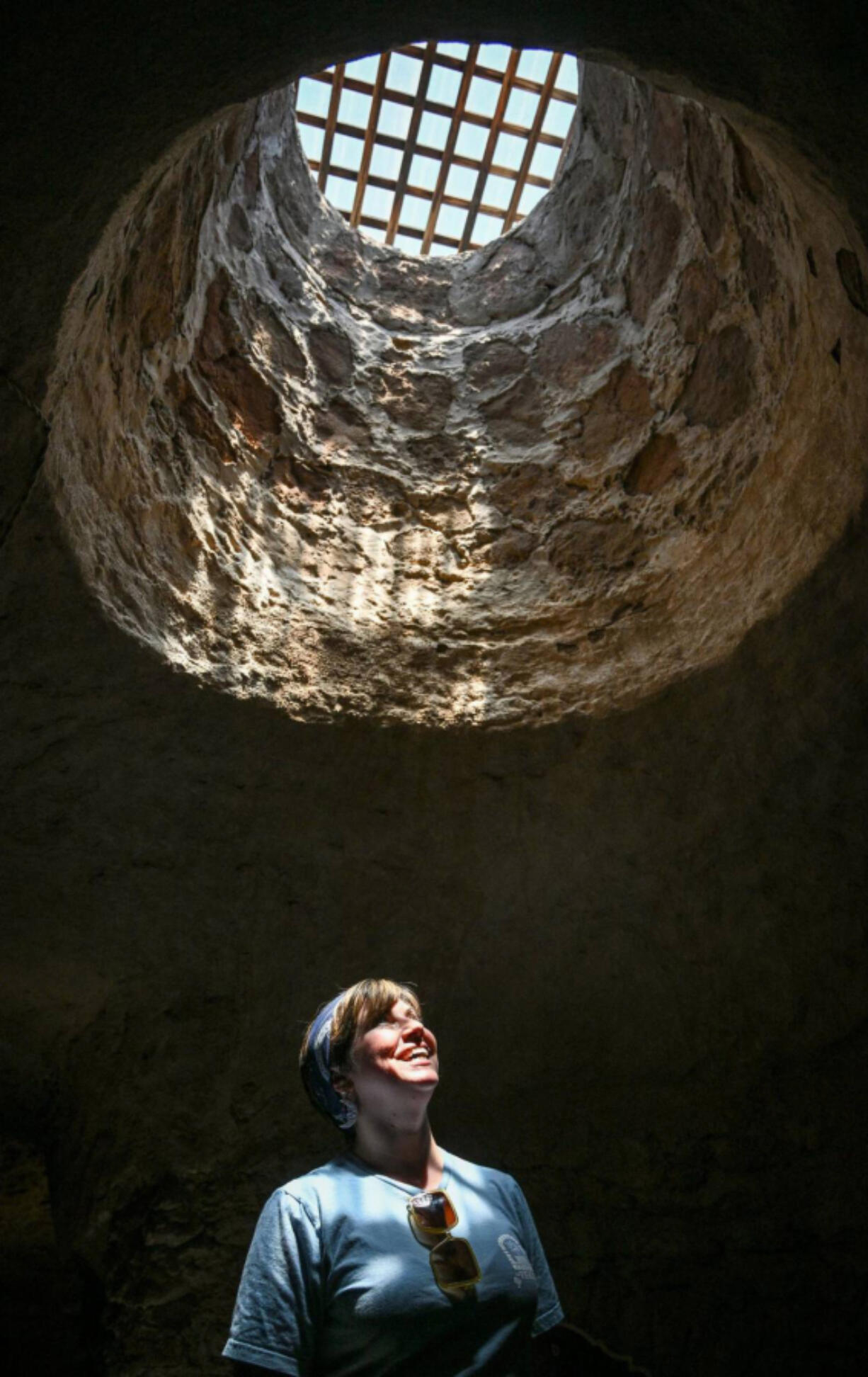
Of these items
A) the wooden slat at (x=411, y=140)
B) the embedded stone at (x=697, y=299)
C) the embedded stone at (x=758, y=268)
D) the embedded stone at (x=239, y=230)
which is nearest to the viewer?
the embedded stone at (x=758, y=268)

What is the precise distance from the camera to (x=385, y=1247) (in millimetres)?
1536

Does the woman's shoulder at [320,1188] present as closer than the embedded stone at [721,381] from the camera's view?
Yes

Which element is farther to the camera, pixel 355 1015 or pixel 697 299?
pixel 697 299

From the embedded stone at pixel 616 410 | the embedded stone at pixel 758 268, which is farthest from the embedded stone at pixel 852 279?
the embedded stone at pixel 616 410

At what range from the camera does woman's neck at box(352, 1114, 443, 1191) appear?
1696mm

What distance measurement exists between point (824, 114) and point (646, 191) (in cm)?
155

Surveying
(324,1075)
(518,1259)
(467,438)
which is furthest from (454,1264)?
(467,438)

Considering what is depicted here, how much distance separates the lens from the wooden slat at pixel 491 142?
3752mm

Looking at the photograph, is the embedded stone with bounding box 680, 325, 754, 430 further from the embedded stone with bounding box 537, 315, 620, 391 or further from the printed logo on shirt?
the printed logo on shirt

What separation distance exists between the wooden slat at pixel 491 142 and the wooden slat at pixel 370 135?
451mm

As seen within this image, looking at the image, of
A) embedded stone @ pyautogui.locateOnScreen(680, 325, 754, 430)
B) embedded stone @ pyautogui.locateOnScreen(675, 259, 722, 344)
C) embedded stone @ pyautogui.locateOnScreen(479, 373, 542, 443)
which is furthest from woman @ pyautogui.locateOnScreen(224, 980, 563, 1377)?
embedded stone @ pyautogui.locateOnScreen(675, 259, 722, 344)

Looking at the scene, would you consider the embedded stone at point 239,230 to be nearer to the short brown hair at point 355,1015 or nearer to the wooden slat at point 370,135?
the wooden slat at point 370,135

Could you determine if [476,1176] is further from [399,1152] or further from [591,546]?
[591,546]

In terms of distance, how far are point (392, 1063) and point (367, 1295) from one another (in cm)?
38
